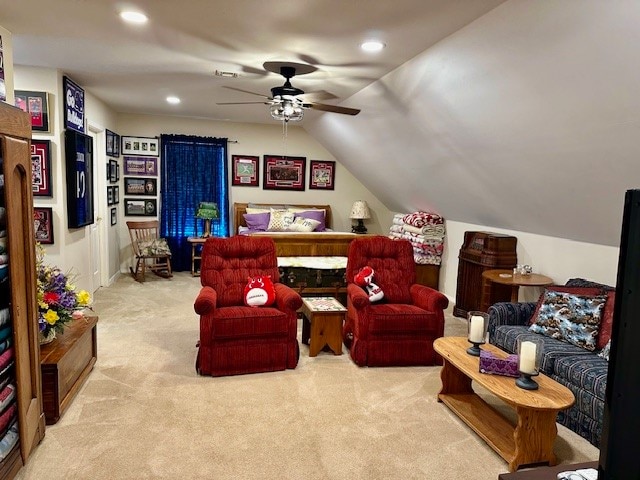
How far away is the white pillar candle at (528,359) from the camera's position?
2387 millimetres

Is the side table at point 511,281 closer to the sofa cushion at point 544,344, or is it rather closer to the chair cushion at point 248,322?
the sofa cushion at point 544,344

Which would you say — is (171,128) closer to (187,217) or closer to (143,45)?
(187,217)

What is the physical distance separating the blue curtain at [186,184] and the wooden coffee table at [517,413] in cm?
529

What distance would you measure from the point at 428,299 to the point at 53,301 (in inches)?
111

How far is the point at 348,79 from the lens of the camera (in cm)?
431

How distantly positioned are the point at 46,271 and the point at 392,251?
2.82 metres

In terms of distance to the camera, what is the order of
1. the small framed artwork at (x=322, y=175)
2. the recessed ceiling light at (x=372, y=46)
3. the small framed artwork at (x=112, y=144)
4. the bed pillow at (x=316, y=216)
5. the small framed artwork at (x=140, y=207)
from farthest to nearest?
the small framed artwork at (x=322, y=175) < the bed pillow at (x=316, y=216) < the small framed artwork at (x=140, y=207) < the small framed artwork at (x=112, y=144) < the recessed ceiling light at (x=372, y=46)

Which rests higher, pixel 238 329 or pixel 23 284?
pixel 23 284

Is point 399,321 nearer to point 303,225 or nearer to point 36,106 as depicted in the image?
point 303,225

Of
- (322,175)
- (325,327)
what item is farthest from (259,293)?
(322,175)

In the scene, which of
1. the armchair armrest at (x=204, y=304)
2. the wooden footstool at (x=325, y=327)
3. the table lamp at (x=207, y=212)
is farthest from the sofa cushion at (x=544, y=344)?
the table lamp at (x=207, y=212)

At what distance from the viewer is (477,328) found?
2.83 m

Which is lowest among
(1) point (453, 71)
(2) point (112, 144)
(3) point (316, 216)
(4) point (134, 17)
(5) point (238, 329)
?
(5) point (238, 329)

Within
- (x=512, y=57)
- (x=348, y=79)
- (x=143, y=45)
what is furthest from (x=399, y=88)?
(x=143, y=45)
